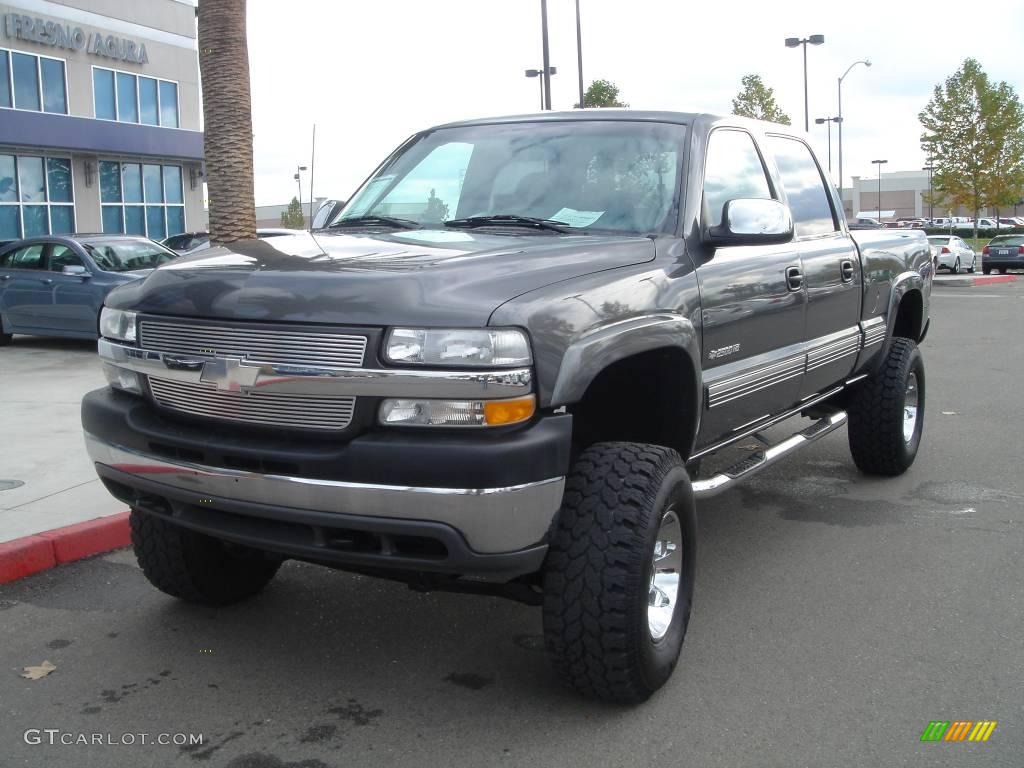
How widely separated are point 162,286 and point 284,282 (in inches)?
20.9

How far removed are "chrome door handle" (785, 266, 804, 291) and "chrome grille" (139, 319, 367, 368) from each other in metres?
2.41

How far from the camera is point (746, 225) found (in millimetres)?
4047

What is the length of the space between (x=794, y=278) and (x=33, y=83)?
2812 cm

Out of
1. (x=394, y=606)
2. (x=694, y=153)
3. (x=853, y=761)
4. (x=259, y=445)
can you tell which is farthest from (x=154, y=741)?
(x=694, y=153)

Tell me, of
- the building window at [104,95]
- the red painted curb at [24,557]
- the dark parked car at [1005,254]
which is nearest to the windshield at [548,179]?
the red painted curb at [24,557]

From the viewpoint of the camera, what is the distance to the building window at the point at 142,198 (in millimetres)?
30781

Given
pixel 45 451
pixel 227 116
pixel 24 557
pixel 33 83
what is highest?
pixel 33 83

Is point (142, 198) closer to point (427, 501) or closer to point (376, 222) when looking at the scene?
point (376, 222)

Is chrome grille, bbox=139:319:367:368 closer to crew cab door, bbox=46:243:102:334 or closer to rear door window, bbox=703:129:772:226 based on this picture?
rear door window, bbox=703:129:772:226

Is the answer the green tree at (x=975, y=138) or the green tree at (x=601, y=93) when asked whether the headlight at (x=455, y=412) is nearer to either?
the green tree at (x=601, y=93)

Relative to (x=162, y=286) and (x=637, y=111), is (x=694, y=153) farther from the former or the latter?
(x=162, y=286)

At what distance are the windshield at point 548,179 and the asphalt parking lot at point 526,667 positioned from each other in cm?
164

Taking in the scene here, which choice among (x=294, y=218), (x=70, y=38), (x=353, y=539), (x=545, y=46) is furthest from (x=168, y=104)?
(x=294, y=218)

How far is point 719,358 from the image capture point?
13.7 feet
